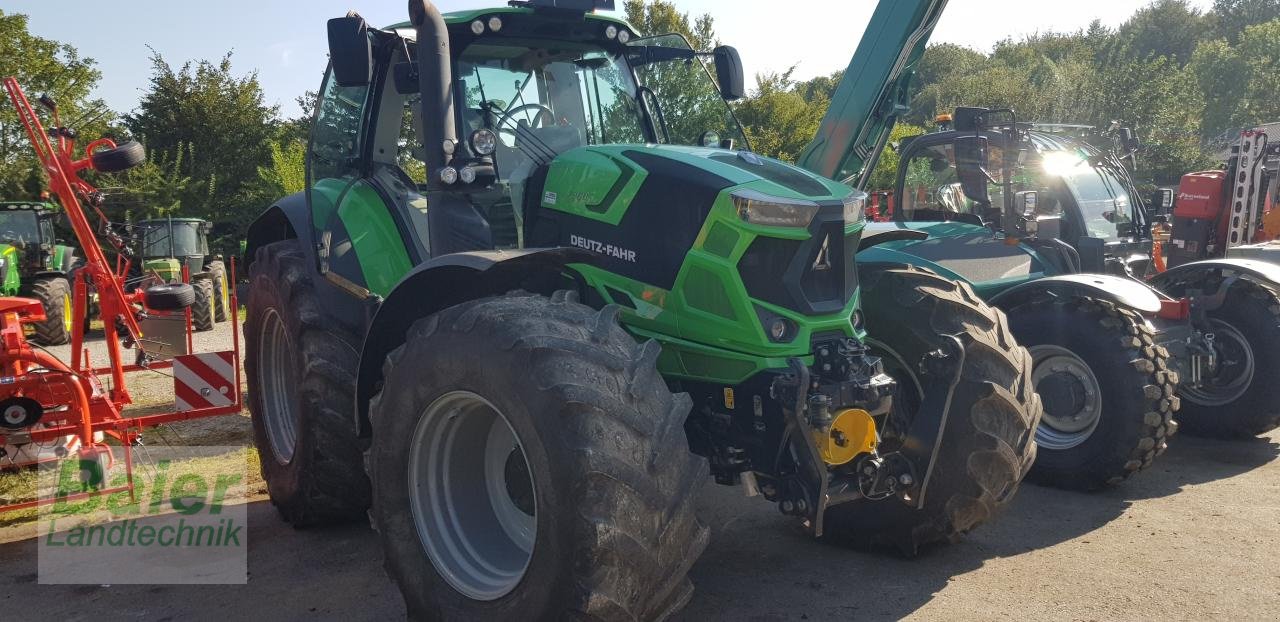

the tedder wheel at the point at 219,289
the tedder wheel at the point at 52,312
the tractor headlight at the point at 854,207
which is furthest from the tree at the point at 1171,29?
the tractor headlight at the point at 854,207

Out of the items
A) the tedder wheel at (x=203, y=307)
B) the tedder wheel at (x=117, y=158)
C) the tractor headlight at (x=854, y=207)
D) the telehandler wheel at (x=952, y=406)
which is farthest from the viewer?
the tedder wheel at (x=203, y=307)

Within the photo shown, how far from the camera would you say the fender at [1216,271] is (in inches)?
251

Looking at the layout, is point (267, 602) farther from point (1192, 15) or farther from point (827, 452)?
point (1192, 15)

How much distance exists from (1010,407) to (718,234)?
1.40 metres

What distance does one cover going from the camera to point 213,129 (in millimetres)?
25141

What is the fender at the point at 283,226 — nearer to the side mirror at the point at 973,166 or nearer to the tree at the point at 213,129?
the side mirror at the point at 973,166

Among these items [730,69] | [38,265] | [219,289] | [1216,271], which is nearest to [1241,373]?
[1216,271]

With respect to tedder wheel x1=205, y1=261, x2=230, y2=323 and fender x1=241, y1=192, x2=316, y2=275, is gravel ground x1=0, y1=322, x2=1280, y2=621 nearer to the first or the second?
fender x1=241, y1=192, x2=316, y2=275

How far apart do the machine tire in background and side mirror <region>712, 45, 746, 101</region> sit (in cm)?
1399

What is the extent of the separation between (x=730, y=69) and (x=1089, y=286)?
2.55 m

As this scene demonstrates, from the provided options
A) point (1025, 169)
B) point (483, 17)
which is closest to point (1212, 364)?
point (1025, 169)

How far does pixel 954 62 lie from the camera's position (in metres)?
58.9

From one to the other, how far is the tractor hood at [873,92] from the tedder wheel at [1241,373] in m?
2.82

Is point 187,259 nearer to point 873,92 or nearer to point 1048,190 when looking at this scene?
point 873,92
